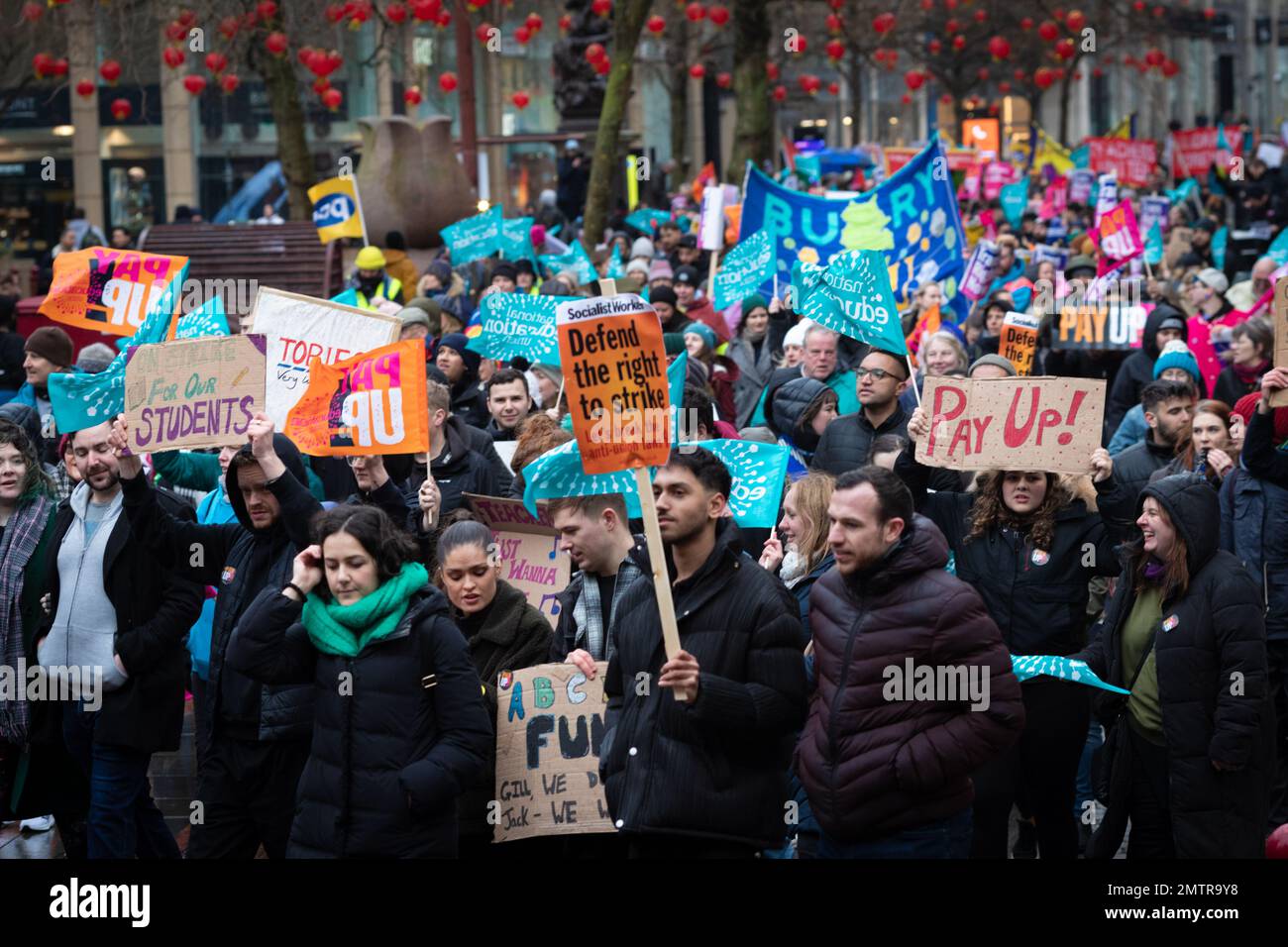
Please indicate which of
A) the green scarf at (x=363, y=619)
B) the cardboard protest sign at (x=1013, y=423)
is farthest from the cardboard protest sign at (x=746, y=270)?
the green scarf at (x=363, y=619)

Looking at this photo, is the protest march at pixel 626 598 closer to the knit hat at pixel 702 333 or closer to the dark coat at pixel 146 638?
the dark coat at pixel 146 638

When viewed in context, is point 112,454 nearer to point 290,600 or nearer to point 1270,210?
point 290,600

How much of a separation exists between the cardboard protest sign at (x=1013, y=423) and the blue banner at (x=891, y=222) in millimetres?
5260

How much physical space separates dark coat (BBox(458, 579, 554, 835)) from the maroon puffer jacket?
116 cm

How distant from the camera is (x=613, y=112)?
66.6 ft

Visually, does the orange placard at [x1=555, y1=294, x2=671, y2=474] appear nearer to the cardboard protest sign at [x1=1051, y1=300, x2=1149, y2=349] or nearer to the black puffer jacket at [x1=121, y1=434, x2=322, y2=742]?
the black puffer jacket at [x1=121, y1=434, x2=322, y2=742]

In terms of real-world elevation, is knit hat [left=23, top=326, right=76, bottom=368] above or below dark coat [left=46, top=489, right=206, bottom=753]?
above

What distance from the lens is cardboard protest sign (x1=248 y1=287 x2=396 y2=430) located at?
7.51 meters

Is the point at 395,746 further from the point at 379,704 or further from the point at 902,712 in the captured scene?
the point at 902,712

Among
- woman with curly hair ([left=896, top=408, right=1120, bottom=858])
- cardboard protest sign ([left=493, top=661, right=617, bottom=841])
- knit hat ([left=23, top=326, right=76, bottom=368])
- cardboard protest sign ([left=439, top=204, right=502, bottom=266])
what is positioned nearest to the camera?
cardboard protest sign ([left=493, top=661, right=617, bottom=841])

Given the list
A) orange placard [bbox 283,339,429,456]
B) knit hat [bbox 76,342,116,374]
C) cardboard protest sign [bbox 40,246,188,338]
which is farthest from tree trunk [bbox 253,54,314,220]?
orange placard [bbox 283,339,429,456]

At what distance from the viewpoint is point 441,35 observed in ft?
137

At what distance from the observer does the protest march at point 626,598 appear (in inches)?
199

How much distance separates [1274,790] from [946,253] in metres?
5.55
